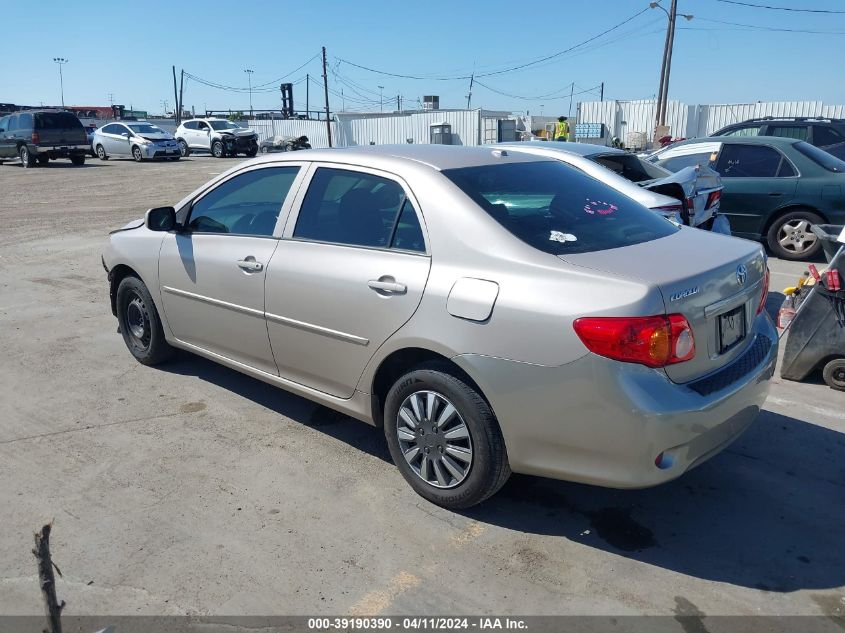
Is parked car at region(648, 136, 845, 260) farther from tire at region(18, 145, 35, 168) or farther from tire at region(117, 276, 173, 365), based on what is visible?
tire at region(18, 145, 35, 168)

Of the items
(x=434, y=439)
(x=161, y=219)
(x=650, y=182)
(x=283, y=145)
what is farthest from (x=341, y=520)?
(x=283, y=145)

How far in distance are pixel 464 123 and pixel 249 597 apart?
31696mm

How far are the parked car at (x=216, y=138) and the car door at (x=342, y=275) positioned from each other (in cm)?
3058

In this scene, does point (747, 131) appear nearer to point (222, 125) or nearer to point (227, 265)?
point (227, 265)

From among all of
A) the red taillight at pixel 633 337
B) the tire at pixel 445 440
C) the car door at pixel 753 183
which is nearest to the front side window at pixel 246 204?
the tire at pixel 445 440

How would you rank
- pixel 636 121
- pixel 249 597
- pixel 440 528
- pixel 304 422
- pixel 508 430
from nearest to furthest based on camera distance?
1. pixel 249 597
2. pixel 508 430
3. pixel 440 528
4. pixel 304 422
5. pixel 636 121

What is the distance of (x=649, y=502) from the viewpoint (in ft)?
11.8

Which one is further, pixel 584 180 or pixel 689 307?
pixel 584 180

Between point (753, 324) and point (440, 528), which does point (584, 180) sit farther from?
point (440, 528)

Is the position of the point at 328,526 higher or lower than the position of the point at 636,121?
lower

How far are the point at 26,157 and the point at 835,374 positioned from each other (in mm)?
28203

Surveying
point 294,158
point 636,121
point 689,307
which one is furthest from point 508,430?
point 636,121

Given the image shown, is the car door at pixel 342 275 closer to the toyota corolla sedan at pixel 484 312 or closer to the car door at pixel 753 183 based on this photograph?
the toyota corolla sedan at pixel 484 312

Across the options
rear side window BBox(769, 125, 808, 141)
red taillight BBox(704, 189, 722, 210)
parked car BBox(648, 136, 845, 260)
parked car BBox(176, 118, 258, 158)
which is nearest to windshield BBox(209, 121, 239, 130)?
parked car BBox(176, 118, 258, 158)
